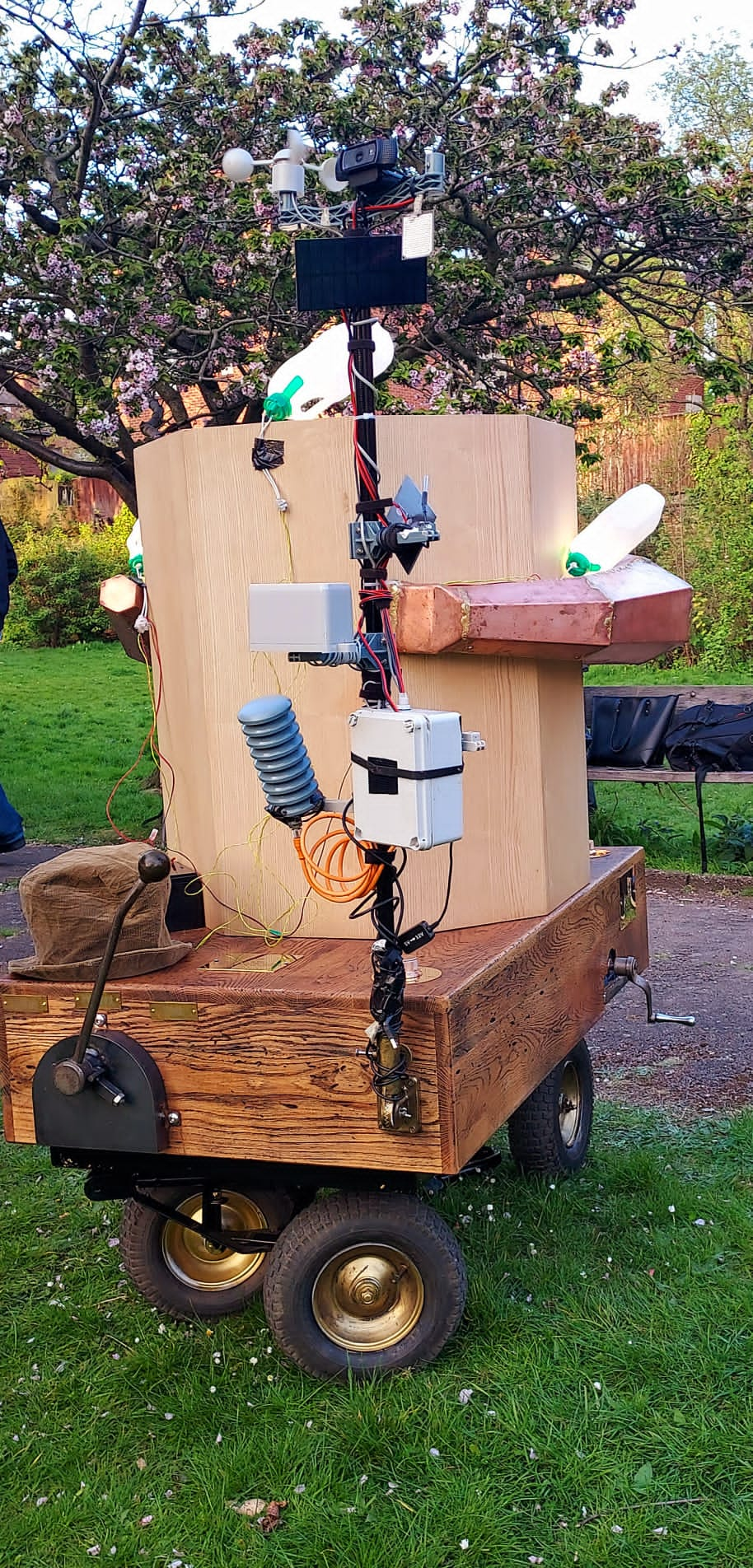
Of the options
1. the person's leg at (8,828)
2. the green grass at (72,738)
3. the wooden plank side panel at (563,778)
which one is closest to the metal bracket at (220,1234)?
the wooden plank side panel at (563,778)

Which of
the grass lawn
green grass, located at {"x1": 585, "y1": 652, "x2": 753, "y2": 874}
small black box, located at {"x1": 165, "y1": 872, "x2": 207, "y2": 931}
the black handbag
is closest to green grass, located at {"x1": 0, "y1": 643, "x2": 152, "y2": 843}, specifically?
the grass lawn

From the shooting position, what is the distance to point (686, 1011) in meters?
5.11

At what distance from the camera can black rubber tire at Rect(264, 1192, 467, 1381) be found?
254 cm

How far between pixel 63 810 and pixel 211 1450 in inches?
288

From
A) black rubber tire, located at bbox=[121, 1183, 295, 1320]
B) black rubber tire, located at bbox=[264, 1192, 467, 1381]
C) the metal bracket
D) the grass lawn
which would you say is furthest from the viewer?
the grass lawn

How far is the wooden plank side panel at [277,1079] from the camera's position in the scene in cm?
242

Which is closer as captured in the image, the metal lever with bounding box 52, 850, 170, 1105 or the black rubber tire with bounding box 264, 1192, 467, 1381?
the metal lever with bounding box 52, 850, 170, 1105

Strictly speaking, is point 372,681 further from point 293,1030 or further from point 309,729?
point 293,1030

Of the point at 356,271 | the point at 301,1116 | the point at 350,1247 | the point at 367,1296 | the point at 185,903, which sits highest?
the point at 356,271

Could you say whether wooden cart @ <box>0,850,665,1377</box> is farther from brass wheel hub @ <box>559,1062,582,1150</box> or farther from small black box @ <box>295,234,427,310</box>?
small black box @ <box>295,234,427,310</box>

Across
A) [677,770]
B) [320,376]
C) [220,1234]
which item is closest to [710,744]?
[677,770]

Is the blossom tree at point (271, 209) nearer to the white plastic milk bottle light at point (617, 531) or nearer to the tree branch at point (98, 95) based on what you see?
the tree branch at point (98, 95)

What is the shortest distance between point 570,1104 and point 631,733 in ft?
15.1

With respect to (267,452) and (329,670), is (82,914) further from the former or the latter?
(267,452)
